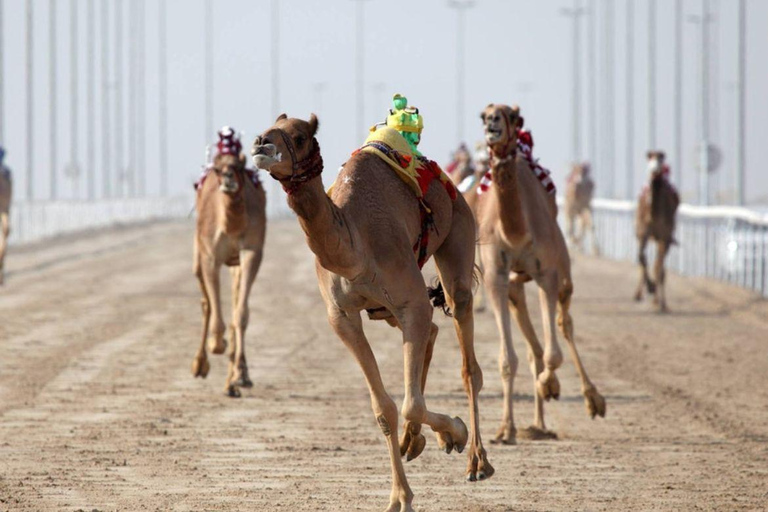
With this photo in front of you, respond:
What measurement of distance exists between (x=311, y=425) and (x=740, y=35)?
A: 75.0 feet

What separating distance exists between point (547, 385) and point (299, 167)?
15.0ft

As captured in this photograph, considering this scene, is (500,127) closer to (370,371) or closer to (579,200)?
(370,371)

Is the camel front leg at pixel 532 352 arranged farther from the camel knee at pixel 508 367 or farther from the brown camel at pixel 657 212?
the brown camel at pixel 657 212

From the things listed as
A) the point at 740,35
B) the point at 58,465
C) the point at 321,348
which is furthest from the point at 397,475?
the point at 740,35

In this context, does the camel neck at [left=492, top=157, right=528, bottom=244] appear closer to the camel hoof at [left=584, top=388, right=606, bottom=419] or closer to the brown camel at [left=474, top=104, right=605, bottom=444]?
the brown camel at [left=474, top=104, right=605, bottom=444]

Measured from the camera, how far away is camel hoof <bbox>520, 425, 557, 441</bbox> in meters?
11.4

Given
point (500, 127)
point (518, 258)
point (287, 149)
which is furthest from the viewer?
point (518, 258)

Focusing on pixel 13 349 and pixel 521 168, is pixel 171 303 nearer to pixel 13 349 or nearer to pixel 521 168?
pixel 13 349

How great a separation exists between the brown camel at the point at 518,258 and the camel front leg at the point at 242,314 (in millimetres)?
2751

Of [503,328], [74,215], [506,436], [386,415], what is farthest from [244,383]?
[74,215]

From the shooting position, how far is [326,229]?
25.7 ft

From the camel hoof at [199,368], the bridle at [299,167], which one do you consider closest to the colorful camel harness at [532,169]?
the camel hoof at [199,368]

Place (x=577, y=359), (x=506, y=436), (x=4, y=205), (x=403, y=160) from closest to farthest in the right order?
1. (x=403, y=160)
2. (x=506, y=436)
3. (x=577, y=359)
4. (x=4, y=205)

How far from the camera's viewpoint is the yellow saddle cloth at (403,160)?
9.12m
